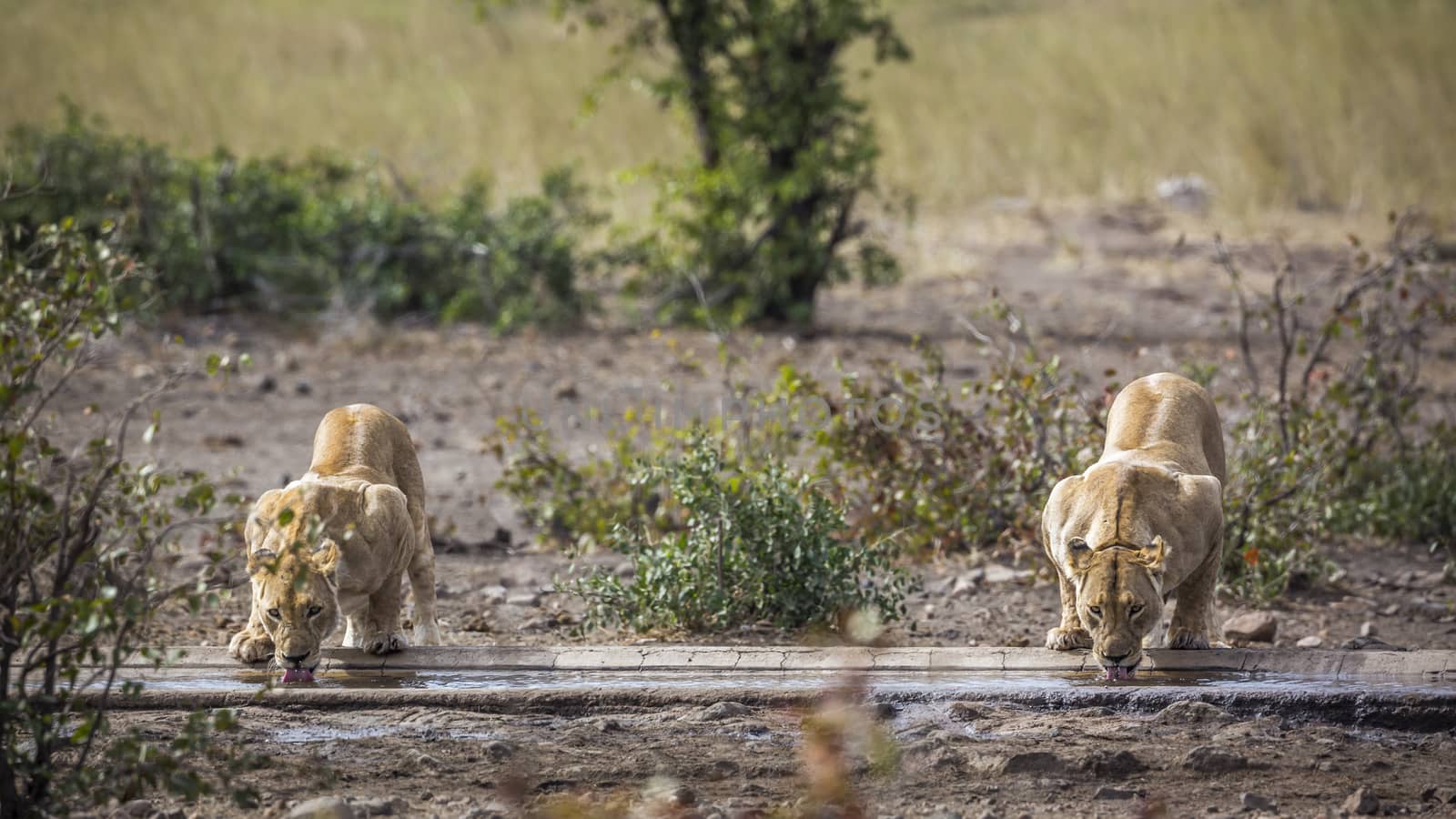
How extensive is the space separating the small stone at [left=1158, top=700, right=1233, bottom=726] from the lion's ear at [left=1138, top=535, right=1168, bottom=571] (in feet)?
1.45

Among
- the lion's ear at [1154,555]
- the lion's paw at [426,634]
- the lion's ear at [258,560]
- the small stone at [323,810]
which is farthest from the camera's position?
the lion's paw at [426,634]

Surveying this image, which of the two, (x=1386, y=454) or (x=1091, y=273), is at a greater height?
(x=1091, y=273)

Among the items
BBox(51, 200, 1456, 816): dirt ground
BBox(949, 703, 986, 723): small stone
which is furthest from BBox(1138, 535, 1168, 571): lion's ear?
BBox(949, 703, 986, 723): small stone

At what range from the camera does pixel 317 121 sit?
1072 inches

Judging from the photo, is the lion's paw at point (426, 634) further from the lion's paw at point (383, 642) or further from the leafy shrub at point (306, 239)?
the leafy shrub at point (306, 239)

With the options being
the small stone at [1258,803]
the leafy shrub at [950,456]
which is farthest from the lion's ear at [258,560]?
the leafy shrub at [950,456]

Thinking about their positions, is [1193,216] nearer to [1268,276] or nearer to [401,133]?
[1268,276]

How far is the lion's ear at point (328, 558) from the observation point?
5.27 meters

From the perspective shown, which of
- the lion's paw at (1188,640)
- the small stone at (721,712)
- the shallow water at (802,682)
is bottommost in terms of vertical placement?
the small stone at (721,712)

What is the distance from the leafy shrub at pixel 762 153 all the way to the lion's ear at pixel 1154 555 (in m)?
8.83

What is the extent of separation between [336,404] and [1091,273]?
8.79 metres

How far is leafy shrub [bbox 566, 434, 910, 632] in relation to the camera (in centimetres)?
665

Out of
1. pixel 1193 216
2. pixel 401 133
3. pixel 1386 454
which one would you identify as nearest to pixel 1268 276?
pixel 1193 216

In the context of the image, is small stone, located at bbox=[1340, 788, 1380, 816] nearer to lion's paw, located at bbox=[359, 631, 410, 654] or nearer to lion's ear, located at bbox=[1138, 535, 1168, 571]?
lion's ear, located at bbox=[1138, 535, 1168, 571]
